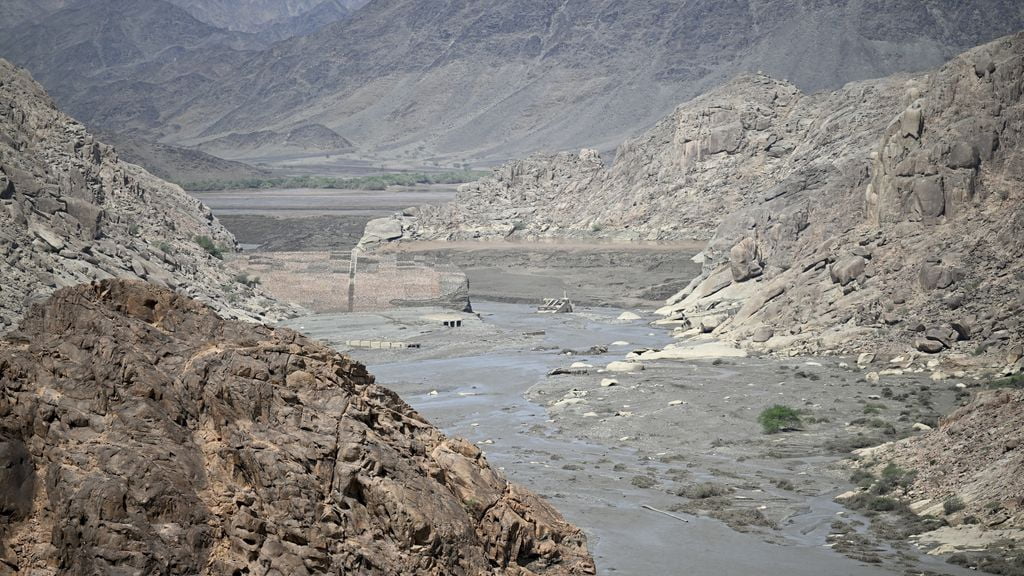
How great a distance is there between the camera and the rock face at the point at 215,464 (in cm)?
1152

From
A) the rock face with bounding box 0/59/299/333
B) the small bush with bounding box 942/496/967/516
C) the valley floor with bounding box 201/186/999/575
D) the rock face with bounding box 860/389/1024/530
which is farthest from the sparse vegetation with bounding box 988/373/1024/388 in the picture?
the rock face with bounding box 0/59/299/333

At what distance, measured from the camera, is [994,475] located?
73.3 feet

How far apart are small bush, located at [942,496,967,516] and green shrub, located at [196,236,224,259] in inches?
1901

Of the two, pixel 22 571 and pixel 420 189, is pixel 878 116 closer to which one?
pixel 22 571

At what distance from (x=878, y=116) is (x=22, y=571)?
56.0 meters

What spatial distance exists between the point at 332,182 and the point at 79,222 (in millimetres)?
113027

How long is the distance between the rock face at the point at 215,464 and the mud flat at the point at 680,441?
768 cm

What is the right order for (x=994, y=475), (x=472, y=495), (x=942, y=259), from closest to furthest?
(x=472, y=495) < (x=994, y=475) < (x=942, y=259)

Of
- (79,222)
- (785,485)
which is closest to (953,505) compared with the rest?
(785,485)

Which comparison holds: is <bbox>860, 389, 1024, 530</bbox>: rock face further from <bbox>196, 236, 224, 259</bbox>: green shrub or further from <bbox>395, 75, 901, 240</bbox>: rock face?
<bbox>196, 236, 224, 259</bbox>: green shrub

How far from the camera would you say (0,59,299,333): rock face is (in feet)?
143

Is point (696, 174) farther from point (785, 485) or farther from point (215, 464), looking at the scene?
point (215, 464)

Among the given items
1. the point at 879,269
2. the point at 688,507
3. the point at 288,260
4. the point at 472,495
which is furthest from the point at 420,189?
the point at 472,495

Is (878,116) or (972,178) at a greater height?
(878,116)
